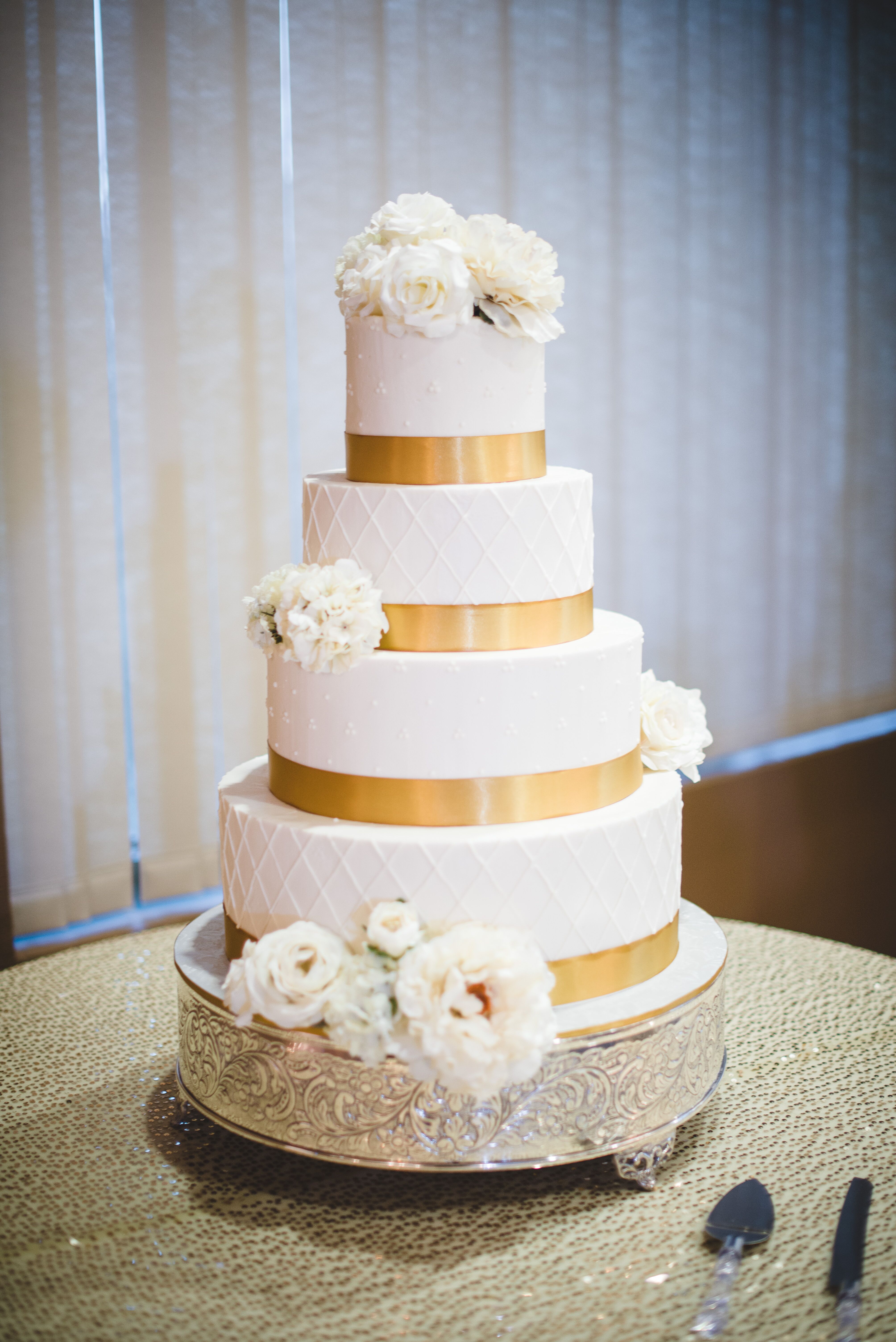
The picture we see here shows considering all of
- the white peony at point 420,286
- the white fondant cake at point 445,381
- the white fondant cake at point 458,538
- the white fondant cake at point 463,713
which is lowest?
the white fondant cake at point 463,713

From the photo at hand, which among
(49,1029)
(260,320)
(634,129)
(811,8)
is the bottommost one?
(49,1029)

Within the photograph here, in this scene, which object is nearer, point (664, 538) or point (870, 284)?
point (664, 538)

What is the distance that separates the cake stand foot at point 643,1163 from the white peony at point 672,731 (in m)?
0.60

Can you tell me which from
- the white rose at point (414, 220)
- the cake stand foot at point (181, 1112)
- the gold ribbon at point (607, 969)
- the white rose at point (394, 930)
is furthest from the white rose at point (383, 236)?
the cake stand foot at point (181, 1112)

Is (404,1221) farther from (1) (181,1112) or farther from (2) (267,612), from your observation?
(2) (267,612)

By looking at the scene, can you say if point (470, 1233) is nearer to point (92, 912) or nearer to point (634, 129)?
point (92, 912)

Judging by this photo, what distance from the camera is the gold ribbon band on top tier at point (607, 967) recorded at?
183 cm

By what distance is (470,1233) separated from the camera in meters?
1.66

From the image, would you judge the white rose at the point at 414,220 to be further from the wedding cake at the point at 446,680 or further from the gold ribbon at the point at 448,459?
the gold ribbon at the point at 448,459

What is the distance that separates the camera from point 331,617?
178 centimetres

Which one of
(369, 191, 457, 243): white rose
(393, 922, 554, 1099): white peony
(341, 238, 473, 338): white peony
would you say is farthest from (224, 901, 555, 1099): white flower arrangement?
(369, 191, 457, 243): white rose

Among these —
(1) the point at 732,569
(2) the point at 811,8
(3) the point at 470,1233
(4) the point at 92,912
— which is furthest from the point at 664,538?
(3) the point at 470,1233

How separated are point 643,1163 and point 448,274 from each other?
4.10ft

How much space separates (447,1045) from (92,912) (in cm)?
224
